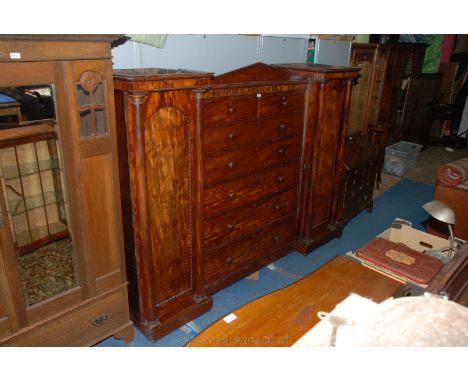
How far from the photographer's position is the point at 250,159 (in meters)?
3.02

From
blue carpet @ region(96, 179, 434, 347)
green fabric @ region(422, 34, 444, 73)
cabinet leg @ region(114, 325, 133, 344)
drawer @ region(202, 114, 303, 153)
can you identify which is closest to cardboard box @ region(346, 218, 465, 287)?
blue carpet @ region(96, 179, 434, 347)

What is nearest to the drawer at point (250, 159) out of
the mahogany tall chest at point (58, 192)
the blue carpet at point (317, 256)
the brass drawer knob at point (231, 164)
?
the brass drawer knob at point (231, 164)

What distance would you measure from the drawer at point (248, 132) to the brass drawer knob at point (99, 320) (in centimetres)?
127

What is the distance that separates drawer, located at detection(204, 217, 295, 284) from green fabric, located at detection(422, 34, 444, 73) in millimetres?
5566

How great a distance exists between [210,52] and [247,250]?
1.77m

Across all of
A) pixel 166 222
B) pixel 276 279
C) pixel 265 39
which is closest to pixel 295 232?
pixel 276 279

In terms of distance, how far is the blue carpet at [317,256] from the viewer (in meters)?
2.78

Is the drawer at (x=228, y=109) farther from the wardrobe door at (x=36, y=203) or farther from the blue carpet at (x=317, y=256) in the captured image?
the blue carpet at (x=317, y=256)

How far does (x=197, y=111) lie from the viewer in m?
2.42

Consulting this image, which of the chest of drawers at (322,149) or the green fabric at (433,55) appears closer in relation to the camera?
the chest of drawers at (322,149)

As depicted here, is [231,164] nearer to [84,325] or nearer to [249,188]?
[249,188]

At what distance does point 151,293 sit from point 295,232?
1780 millimetres

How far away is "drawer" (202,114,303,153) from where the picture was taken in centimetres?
266

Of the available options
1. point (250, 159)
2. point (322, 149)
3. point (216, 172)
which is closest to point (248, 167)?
point (250, 159)
